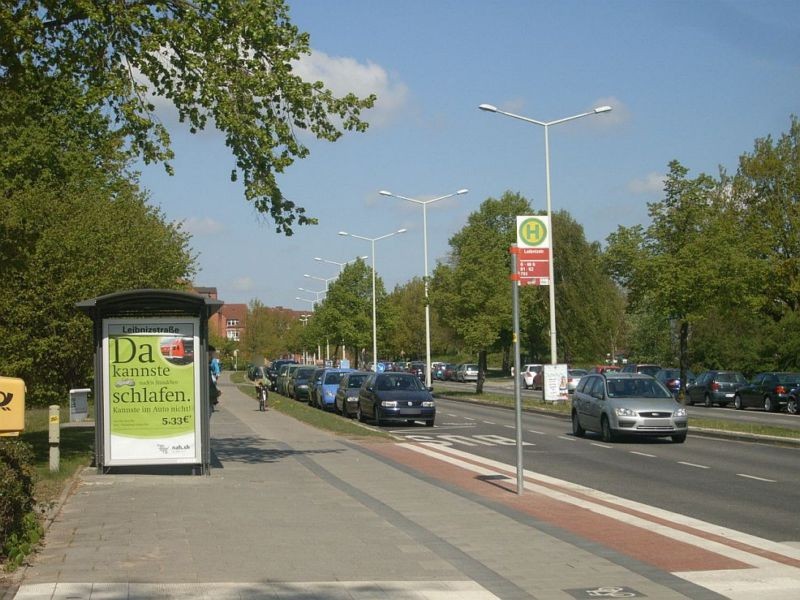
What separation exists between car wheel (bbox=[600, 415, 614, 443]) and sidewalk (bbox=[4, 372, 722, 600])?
891 centimetres

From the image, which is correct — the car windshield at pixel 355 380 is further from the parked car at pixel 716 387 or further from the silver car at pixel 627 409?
the parked car at pixel 716 387

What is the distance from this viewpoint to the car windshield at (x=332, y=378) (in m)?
40.6

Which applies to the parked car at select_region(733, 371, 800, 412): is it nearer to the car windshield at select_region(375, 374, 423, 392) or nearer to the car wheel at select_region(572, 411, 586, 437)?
the car windshield at select_region(375, 374, 423, 392)

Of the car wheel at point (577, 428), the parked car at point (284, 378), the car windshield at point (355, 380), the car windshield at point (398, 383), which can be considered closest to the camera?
the car wheel at point (577, 428)

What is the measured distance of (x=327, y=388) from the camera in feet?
132

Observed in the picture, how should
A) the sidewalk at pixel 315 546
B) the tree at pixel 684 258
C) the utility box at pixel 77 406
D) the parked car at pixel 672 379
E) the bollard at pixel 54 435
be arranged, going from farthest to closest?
the parked car at pixel 672 379, the tree at pixel 684 258, the utility box at pixel 77 406, the bollard at pixel 54 435, the sidewalk at pixel 315 546

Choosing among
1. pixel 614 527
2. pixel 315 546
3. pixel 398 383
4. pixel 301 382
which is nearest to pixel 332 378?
pixel 301 382

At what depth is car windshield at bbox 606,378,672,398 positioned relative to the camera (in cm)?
2394

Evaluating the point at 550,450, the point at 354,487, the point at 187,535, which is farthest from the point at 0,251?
the point at 550,450

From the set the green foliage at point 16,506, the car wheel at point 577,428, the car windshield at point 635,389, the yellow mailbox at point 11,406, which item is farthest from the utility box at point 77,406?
the car wheel at point 577,428

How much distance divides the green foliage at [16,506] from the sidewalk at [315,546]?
189mm

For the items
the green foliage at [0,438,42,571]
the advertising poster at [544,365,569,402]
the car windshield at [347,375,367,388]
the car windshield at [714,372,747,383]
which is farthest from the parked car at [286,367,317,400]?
the green foliage at [0,438,42,571]

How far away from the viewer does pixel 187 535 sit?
10117 millimetres

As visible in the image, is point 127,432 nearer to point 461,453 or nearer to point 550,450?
point 461,453
